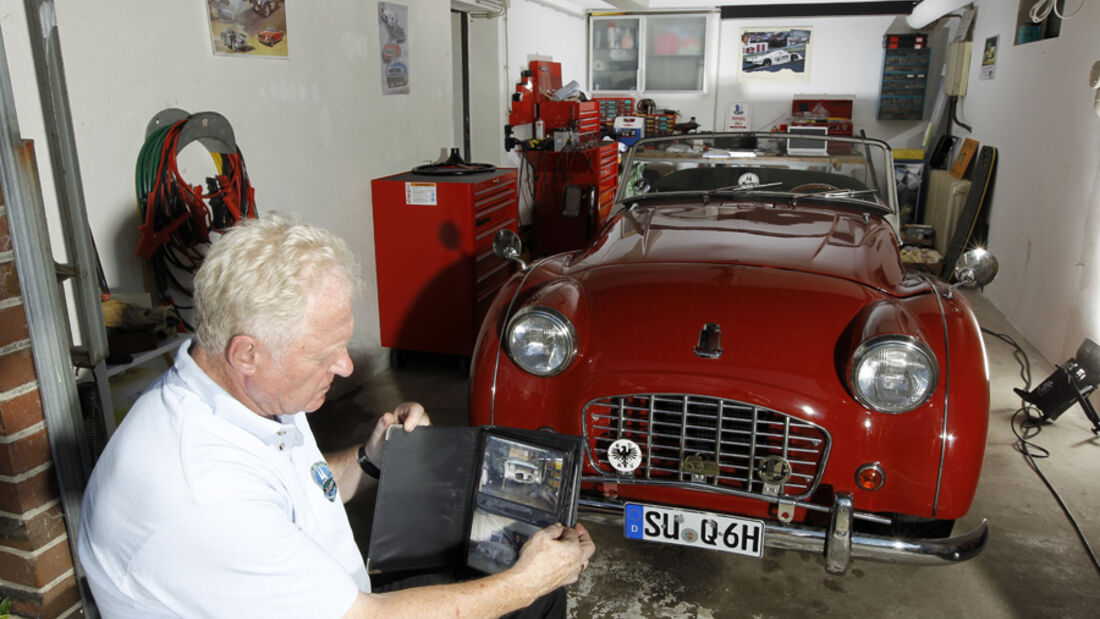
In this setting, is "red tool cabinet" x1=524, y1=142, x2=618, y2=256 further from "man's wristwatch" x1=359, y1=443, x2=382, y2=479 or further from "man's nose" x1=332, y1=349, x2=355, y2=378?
"man's nose" x1=332, y1=349, x2=355, y2=378

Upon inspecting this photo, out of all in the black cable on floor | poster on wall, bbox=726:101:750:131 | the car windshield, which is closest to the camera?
the black cable on floor

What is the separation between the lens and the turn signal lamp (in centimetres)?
209

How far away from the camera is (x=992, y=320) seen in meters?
5.31

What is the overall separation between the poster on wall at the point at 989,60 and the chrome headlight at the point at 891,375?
6054 millimetres

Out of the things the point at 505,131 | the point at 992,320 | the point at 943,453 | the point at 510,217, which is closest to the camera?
the point at 943,453

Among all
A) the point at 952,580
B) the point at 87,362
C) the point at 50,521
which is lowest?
the point at 952,580

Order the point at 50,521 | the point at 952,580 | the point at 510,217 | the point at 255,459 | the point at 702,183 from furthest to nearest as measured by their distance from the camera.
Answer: the point at 510,217
the point at 702,183
the point at 952,580
the point at 50,521
the point at 255,459

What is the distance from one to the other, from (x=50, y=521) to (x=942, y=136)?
8.88 meters

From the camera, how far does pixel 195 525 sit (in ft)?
3.39

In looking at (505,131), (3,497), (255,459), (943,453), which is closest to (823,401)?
(943,453)

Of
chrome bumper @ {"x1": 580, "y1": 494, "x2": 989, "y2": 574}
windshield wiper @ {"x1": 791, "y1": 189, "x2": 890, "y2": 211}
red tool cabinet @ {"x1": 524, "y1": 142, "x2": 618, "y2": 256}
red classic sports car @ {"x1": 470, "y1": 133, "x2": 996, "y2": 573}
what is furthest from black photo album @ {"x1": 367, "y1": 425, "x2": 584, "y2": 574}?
red tool cabinet @ {"x1": 524, "y1": 142, "x2": 618, "y2": 256}

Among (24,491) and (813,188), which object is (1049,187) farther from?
(24,491)

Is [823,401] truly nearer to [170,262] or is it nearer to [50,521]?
[50,521]

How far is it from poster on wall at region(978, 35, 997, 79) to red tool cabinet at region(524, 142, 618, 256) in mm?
3554
